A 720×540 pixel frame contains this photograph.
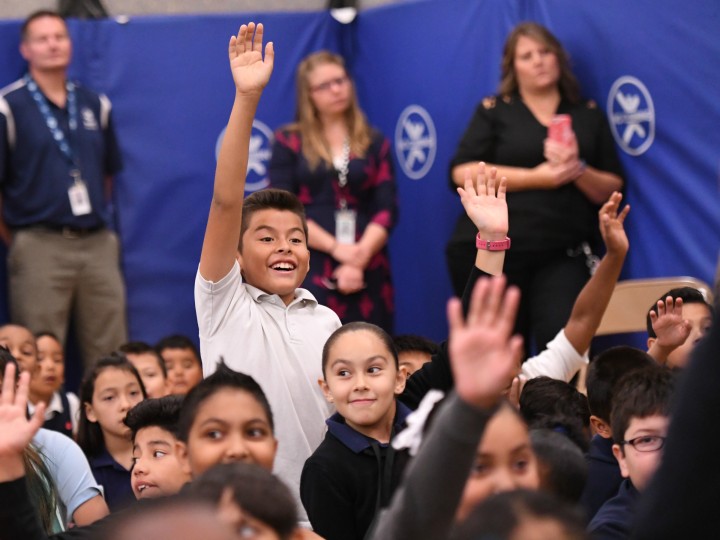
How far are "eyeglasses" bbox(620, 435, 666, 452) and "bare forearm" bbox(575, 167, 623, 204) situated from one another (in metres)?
3.03

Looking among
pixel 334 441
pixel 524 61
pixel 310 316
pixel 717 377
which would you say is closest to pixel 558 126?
pixel 524 61

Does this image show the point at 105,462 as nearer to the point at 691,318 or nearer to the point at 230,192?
the point at 230,192

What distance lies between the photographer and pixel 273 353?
11.5 ft

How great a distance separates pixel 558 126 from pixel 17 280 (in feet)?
9.69

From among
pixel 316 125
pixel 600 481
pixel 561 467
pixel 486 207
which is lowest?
pixel 600 481

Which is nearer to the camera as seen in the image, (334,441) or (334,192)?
(334,441)

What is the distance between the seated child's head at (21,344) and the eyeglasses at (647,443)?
3037 millimetres

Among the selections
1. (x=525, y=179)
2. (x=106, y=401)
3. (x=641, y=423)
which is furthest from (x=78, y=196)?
(x=641, y=423)

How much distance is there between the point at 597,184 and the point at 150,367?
2.25 meters

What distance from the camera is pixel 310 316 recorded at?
3660 millimetres

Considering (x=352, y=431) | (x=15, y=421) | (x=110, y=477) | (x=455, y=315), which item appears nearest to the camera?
(x=455, y=315)

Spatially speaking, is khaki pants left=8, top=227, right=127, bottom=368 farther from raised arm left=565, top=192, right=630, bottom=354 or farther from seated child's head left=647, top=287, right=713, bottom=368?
seated child's head left=647, top=287, right=713, bottom=368

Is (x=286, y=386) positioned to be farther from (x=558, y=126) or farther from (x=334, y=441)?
(x=558, y=126)

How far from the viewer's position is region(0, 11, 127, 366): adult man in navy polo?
6598mm
